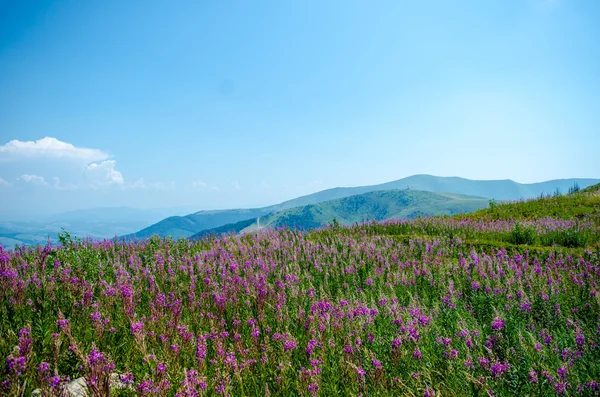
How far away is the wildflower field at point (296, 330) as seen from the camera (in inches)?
123

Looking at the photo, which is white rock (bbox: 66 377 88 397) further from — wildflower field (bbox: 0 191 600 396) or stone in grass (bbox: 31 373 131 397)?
wildflower field (bbox: 0 191 600 396)

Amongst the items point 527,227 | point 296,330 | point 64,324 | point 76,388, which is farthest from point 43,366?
point 527,227

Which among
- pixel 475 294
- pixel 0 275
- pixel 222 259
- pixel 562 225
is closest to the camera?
pixel 0 275

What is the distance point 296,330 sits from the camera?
481 centimetres

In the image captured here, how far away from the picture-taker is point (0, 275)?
16.4 ft

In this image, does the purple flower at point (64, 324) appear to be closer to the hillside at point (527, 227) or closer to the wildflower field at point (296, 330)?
the wildflower field at point (296, 330)

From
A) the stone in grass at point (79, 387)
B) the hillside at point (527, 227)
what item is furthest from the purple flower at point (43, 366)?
the hillside at point (527, 227)

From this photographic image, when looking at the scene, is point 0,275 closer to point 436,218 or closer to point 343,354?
point 343,354

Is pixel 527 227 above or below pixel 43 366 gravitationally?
below

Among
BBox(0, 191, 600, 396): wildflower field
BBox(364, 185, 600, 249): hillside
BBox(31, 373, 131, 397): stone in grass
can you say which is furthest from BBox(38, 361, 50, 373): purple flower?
BBox(364, 185, 600, 249): hillside

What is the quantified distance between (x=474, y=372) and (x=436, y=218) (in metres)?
18.8

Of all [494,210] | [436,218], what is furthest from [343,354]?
[494,210]

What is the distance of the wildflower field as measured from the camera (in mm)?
3121

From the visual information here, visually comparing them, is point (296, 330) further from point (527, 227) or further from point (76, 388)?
point (527, 227)
